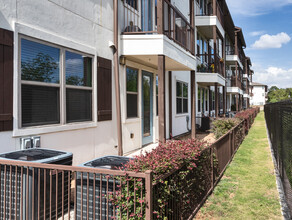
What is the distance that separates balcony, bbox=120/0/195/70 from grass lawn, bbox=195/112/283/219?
3.65 metres

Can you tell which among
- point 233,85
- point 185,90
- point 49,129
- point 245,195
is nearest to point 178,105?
point 185,90

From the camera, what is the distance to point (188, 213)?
140 inches

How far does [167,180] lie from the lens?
2.94 m

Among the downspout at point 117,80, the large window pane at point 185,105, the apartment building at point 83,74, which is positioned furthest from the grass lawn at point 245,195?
the large window pane at point 185,105

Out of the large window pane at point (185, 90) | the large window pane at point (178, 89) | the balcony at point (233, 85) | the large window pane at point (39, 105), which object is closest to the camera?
the large window pane at point (39, 105)

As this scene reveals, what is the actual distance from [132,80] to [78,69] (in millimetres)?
2579

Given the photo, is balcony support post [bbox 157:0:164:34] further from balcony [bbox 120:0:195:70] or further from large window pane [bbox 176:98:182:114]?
large window pane [bbox 176:98:182:114]

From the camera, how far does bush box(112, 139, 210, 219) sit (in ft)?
8.23

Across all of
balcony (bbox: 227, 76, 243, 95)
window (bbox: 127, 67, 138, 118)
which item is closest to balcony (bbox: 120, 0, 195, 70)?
window (bbox: 127, 67, 138, 118)

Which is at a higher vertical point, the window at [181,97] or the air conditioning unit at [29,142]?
the window at [181,97]

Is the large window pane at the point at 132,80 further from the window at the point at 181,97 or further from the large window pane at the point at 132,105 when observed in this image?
the window at the point at 181,97

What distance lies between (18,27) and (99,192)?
3.08 metres

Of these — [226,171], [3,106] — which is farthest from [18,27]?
[226,171]

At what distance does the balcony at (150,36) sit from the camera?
22.1 ft
